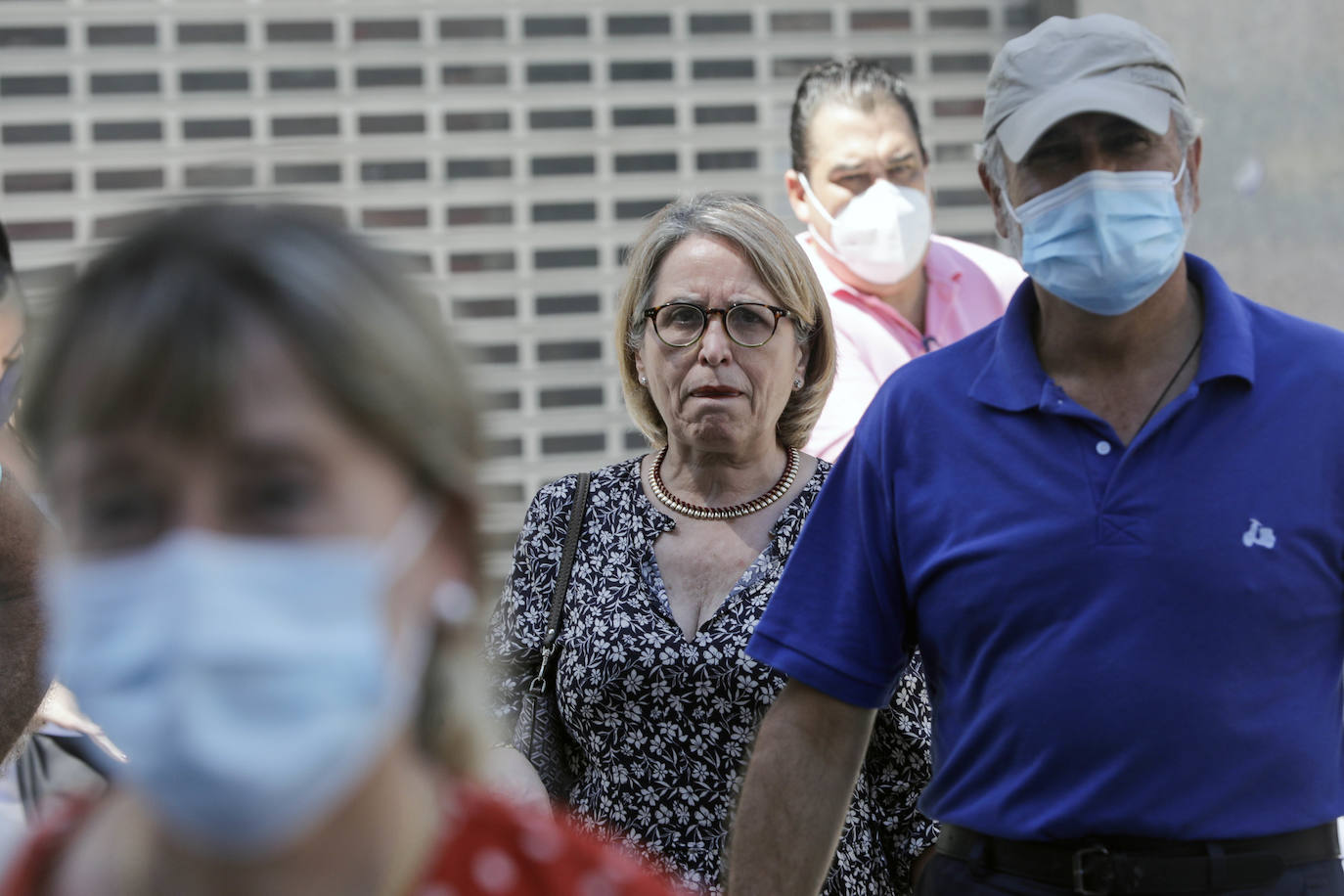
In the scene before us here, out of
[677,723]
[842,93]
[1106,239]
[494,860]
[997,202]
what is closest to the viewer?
[494,860]

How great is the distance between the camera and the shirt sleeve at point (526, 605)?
10.1ft

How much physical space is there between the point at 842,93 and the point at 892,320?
696 millimetres

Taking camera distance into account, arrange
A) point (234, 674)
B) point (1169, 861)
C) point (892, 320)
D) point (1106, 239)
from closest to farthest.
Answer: point (234, 674) < point (1169, 861) < point (1106, 239) < point (892, 320)

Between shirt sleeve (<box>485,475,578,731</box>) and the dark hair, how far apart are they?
178 centimetres

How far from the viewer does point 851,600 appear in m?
2.57

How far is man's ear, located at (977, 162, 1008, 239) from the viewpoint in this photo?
275cm

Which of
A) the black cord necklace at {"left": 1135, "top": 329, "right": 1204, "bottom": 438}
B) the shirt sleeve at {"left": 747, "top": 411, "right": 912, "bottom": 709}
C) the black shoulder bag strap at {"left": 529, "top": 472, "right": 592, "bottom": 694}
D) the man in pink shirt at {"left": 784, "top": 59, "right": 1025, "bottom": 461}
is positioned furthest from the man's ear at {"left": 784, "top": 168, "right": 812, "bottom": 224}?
the black cord necklace at {"left": 1135, "top": 329, "right": 1204, "bottom": 438}

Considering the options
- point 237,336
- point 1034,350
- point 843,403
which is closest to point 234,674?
point 237,336

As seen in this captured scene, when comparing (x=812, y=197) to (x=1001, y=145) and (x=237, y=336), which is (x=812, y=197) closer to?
(x=1001, y=145)

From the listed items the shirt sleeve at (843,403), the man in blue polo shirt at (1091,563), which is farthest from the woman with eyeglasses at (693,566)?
the shirt sleeve at (843,403)

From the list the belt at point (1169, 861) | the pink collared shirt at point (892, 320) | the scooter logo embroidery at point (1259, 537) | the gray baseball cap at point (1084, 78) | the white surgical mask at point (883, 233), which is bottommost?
the belt at point (1169, 861)

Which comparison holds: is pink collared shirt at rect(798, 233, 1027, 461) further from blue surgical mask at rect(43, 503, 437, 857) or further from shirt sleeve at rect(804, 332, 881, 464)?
blue surgical mask at rect(43, 503, 437, 857)

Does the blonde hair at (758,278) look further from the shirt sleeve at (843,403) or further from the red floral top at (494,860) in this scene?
the red floral top at (494,860)

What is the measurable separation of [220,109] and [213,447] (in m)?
7.54
